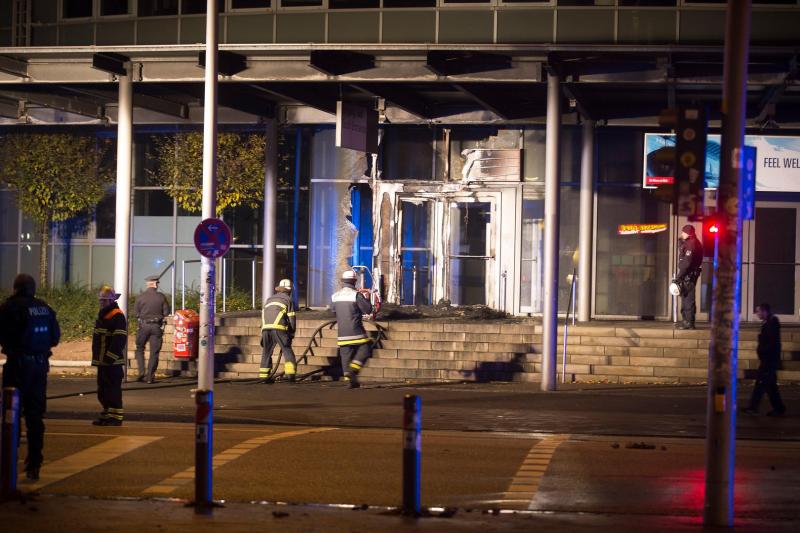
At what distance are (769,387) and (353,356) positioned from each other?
22.4 ft

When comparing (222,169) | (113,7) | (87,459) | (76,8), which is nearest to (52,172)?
(222,169)

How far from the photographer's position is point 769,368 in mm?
17000

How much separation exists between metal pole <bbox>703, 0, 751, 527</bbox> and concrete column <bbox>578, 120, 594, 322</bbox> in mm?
16844

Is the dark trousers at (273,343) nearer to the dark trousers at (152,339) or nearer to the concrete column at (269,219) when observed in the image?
the dark trousers at (152,339)

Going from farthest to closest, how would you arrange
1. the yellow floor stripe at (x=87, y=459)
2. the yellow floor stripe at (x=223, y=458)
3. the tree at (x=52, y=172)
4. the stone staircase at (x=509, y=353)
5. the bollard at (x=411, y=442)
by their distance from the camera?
the tree at (x=52, y=172), the stone staircase at (x=509, y=353), the yellow floor stripe at (x=87, y=459), the yellow floor stripe at (x=223, y=458), the bollard at (x=411, y=442)

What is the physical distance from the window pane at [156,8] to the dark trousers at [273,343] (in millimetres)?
7818

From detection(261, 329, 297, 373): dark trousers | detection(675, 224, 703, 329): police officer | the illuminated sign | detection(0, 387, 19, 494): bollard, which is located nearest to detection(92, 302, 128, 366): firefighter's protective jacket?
detection(0, 387, 19, 494): bollard

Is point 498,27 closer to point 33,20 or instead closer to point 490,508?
point 33,20

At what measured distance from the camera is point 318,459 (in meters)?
12.7

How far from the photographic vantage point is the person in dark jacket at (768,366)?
17.0 m

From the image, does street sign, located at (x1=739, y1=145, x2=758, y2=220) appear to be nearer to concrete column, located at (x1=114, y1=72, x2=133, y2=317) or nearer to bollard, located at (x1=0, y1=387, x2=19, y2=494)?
bollard, located at (x1=0, y1=387, x2=19, y2=494)

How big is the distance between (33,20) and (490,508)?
20427 millimetres

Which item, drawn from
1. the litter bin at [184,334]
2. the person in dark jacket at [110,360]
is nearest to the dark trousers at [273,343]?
the litter bin at [184,334]

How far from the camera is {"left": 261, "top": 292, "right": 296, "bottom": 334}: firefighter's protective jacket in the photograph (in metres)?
21.0
